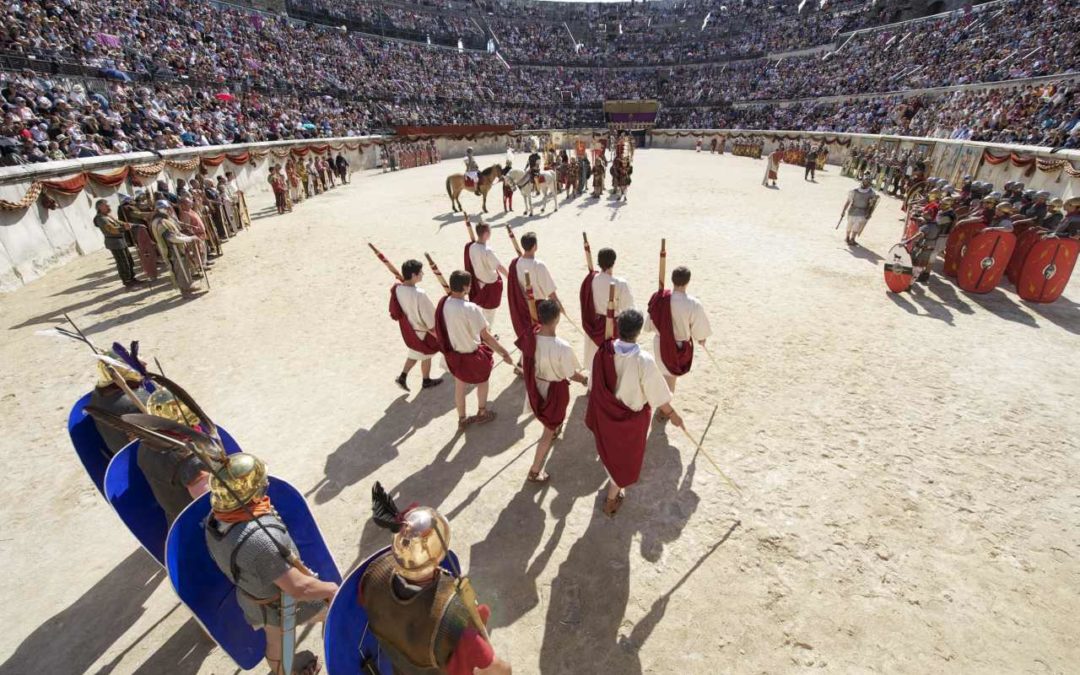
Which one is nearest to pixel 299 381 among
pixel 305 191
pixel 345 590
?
pixel 345 590

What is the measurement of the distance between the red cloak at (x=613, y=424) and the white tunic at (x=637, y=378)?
0.19ft

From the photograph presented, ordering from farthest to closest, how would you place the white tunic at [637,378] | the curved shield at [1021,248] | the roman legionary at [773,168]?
the roman legionary at [773,168] < the curved shield at [1021,248] < the white tunic at [637,378]

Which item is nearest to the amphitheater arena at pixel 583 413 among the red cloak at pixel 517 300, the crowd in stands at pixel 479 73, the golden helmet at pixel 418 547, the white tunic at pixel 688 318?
the crowd in stands at pixel 479 73

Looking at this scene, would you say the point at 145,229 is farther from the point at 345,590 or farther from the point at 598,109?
the point at 598,109

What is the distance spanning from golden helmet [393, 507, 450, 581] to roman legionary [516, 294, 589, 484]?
2.23 m

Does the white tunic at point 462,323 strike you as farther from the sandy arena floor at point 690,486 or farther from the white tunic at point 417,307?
the sandy arena floor at point 690,486

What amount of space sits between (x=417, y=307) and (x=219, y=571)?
298 centimetres

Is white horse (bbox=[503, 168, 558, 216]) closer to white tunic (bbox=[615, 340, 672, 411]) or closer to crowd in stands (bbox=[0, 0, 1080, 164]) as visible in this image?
crowd in stands (bbox=[0, 0, 1080, 164])

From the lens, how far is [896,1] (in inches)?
1394

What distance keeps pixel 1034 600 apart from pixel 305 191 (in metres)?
21.1

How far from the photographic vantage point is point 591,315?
5.18 m

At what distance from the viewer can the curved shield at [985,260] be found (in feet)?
24.2

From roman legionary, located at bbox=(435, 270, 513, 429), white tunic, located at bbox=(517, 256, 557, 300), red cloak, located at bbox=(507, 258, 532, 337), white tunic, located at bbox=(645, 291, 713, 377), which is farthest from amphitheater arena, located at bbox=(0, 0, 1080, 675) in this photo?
white tunic, located at bbox=(517, 256, 557, 300)

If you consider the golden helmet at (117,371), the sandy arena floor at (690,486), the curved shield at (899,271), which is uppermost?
the golden helmet at (117,371)
